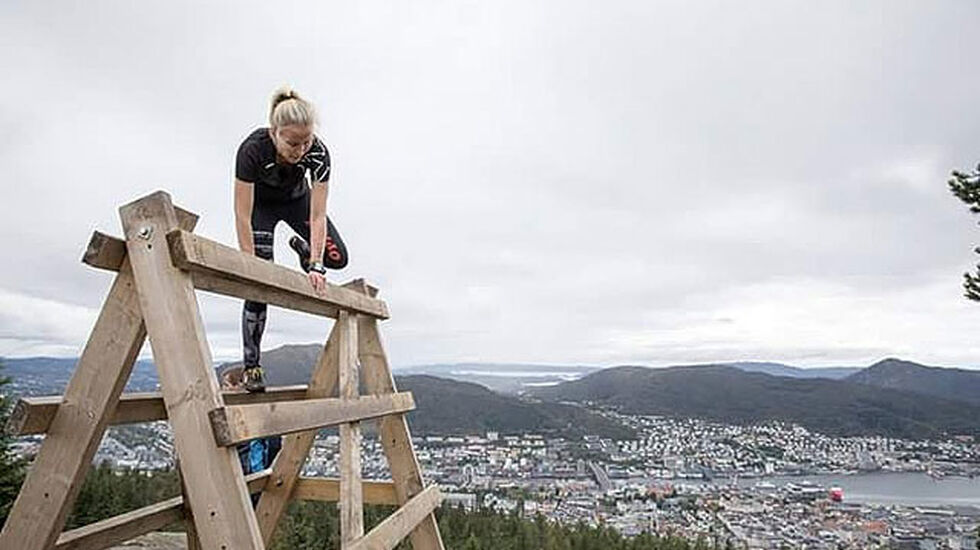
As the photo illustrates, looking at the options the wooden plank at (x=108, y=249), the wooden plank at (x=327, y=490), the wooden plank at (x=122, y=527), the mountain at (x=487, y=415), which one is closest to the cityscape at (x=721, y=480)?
the mountain at (x=487, y=415)

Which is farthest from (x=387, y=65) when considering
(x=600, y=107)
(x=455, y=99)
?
(x=600, y=107)

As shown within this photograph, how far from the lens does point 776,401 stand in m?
119

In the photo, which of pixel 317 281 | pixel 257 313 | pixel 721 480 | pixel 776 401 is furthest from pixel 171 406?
pixel 776 401

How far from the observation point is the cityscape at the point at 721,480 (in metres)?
50.2

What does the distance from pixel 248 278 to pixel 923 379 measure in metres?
168

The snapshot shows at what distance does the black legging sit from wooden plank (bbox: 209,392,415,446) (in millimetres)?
729

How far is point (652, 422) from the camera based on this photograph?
10938 centimetres

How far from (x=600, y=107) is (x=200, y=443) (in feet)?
63.6

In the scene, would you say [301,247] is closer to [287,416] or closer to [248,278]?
[248,278]

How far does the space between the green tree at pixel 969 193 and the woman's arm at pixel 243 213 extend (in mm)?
11801

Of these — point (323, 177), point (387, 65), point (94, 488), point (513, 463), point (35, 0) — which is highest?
point (387, 65)

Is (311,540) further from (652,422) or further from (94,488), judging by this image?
(652,422)

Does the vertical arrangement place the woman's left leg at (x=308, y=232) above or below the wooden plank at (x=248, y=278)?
above

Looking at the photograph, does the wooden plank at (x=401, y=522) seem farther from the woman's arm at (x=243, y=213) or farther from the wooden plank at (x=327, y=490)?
the woman's arm at (x=243, y=213)
